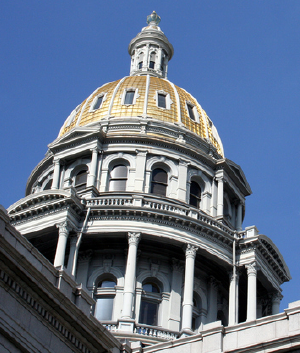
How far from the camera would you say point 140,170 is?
53.4m

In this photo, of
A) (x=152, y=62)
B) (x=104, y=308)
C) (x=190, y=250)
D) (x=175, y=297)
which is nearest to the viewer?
(x=104, y=308)

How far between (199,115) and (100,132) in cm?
871

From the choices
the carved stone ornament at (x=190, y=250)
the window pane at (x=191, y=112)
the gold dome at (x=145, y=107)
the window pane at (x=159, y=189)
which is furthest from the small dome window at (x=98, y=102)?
the carved stone ornament at (x=190, y=250)

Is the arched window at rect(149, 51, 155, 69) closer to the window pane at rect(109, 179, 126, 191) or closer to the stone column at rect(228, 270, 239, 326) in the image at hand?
the window pane at rect(109, 179, 126, 191)

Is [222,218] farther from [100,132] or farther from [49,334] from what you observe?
[49,334]

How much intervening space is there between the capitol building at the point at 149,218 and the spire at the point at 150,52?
297 centimetres

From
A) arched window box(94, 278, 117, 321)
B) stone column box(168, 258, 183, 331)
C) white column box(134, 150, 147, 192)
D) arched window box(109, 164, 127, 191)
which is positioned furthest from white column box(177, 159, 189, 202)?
arched window box(94, 278, 117, 321)

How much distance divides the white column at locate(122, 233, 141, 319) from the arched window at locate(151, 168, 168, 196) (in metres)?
6.24

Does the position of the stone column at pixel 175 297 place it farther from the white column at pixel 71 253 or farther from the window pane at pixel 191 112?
the window pane at pixel 191 112

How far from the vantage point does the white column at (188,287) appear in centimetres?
4558

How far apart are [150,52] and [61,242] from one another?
2475 centimetres

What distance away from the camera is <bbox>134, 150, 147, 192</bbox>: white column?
5272 centimetres

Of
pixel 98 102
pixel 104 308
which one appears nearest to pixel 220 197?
pixel 98 102

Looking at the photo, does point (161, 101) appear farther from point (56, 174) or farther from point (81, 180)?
point (56, 174)
